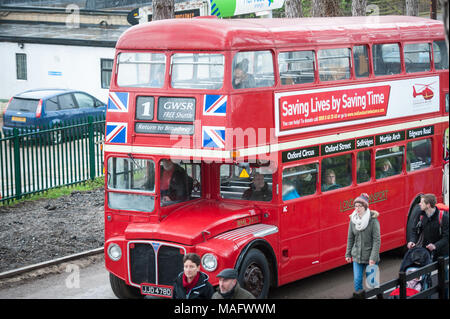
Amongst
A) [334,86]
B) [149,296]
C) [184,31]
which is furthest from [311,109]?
[149,296]

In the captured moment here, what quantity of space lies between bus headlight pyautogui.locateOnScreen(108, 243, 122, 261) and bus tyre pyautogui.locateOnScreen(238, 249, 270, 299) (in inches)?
70.6

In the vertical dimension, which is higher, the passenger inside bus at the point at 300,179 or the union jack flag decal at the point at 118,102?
the union jack flag decal at the point at 118,102

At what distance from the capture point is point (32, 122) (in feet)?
86.0

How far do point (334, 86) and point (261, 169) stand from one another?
1.90m

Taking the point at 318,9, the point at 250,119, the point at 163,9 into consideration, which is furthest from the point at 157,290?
the point at 318,9

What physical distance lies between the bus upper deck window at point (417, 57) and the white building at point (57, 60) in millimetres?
19614

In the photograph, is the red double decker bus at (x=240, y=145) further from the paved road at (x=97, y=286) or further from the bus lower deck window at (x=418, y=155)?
the bus lower deck window at (x=418, y=155)

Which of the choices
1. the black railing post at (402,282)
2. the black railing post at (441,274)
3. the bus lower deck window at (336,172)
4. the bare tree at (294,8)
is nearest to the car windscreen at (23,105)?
the bare tree at (294,8)

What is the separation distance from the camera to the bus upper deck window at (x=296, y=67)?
1172 cm

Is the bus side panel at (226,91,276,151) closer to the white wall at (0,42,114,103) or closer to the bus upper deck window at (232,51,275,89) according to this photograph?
the bus upper deck window at (232,51,275,89)

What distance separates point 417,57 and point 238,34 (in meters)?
4.84

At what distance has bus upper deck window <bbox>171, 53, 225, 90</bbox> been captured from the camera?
10.9 metres

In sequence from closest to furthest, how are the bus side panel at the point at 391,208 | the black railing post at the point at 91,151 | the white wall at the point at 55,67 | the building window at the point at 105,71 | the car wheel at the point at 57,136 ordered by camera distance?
the bus side panel at the point at 391,208
the car wheel at the point at 57,136
the black railing post at the point at 91,151
the building window at the point at 105,71
the white wall at the point at 55,67
